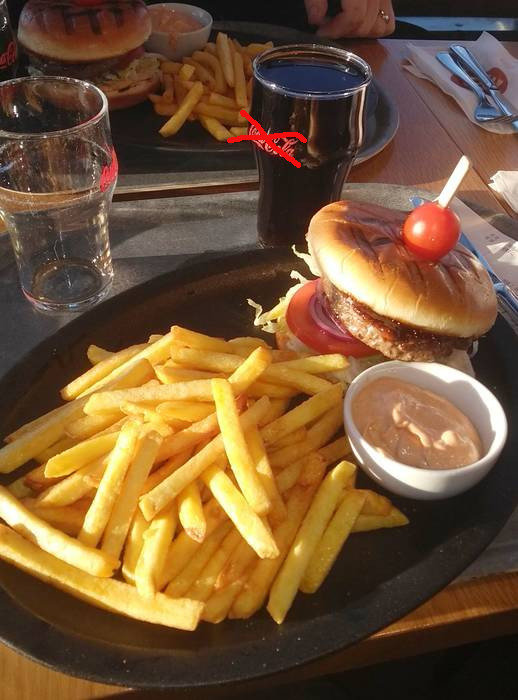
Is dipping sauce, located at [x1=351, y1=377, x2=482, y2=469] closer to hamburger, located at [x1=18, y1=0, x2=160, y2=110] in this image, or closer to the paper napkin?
the paper napkin

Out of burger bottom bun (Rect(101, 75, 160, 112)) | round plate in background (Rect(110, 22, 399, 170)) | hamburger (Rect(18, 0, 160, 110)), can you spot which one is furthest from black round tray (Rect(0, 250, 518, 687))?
hamburger (Rect(18, 0, 160, 110))

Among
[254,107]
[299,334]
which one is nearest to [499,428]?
[299,334]

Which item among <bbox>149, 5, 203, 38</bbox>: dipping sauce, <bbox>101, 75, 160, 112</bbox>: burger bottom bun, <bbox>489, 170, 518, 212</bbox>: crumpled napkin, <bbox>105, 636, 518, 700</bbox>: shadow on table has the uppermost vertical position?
<bbox>149, 5, 203, 38</bbox>: dipping sauce

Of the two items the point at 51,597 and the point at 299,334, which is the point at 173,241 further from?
the point at 51,597

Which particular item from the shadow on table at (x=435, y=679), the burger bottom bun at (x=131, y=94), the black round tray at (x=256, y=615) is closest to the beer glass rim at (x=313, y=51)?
the black round tray at (x=256, y=615)

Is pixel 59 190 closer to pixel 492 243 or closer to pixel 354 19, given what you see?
pixel 492 243

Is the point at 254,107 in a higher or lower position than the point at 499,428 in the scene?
higher
